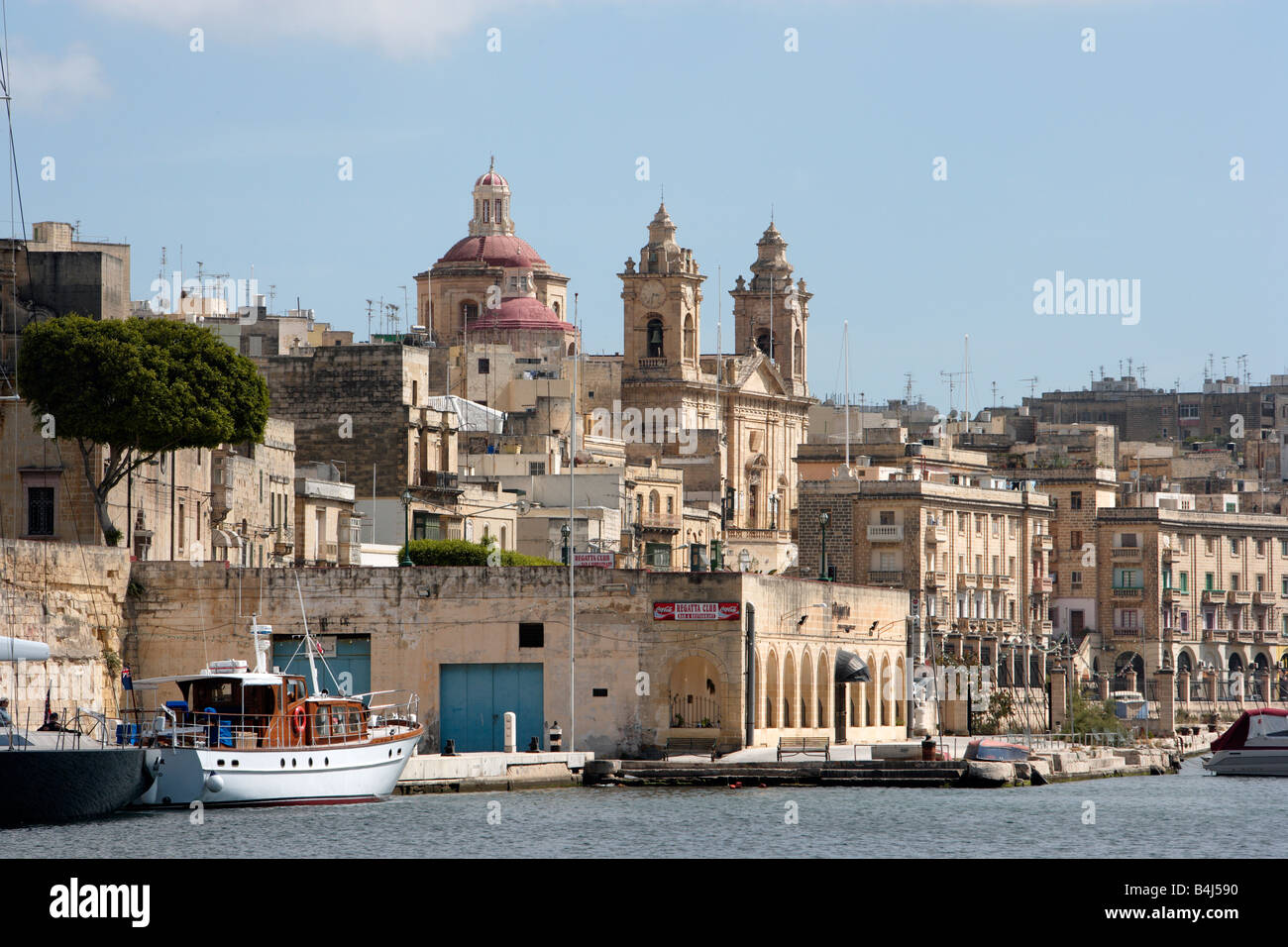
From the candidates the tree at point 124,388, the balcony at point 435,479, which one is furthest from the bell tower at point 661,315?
the tree at point 124,388

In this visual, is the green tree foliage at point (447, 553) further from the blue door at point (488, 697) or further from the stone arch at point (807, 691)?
the blue door at point (488, 697)

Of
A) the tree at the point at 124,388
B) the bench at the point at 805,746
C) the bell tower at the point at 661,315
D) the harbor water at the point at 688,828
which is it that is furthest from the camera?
the bell tower at the point at 661,315

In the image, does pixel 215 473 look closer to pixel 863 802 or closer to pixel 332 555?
pixel 332 555

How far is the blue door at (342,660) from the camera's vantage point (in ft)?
158

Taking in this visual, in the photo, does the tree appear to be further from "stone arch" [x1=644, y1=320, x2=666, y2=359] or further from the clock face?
the clock face

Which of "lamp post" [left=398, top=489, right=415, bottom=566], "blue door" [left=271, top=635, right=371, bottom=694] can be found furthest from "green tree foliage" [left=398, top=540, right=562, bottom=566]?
"blue door" [left=271, top=635, right=371, bottom=694]

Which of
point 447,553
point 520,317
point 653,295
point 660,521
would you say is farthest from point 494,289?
point 447,553

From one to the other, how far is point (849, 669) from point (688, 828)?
2225 centimetres

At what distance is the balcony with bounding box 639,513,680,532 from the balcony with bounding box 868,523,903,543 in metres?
7.40

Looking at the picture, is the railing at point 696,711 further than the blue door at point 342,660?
Yes

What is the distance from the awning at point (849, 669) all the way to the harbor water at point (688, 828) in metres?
10.5

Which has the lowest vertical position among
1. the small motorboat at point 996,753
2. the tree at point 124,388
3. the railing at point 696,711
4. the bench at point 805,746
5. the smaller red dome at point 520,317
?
the small motorboat at point 996,753

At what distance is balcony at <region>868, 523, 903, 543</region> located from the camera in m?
87.6

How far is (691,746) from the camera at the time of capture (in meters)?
49.2
